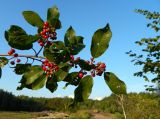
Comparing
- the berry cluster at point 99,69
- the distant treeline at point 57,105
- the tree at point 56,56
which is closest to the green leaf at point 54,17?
the tree at point 56,56

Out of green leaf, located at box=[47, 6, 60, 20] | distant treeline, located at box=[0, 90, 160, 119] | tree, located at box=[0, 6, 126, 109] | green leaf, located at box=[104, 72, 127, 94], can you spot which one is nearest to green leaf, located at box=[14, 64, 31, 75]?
tree, located at box=[0, 6, 126, 109]

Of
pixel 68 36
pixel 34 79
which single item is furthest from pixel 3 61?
pixel 68 36

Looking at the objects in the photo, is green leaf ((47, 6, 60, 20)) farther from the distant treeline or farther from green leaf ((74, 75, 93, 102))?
the distant treeline

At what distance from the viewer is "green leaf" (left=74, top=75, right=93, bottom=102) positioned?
1.31 meters

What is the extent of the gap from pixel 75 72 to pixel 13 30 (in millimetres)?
299

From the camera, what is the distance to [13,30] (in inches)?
Result: 54.2

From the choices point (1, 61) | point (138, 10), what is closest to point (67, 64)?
point (1, 61)

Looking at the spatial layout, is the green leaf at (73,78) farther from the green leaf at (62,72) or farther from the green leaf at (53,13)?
the green leaf at (53,13)

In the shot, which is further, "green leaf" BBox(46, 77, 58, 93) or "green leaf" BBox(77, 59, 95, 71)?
"green leaf" BBox(46, 77, 58, 93)

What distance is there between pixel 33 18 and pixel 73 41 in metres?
0.19

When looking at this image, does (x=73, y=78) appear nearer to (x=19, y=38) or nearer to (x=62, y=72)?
(x=62, y=72)

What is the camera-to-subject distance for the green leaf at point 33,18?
140 cm

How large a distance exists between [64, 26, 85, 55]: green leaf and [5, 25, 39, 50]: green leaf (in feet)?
0.41

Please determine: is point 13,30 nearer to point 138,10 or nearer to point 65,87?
point 65,87
